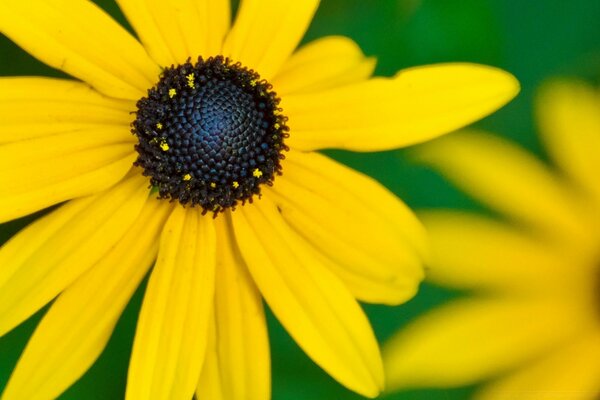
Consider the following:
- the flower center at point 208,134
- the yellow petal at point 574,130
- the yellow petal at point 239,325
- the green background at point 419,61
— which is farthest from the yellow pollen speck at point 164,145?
the yellow petal at point 574,130

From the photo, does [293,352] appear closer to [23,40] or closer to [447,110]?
[447,110]

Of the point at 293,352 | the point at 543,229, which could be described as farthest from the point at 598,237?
the point at 293,352

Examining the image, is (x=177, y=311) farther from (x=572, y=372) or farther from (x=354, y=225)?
(x=572, y=372)

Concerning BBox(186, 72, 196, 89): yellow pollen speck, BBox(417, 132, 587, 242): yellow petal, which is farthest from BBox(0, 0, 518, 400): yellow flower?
BBox(417, 132, 587, 242): yellow petal

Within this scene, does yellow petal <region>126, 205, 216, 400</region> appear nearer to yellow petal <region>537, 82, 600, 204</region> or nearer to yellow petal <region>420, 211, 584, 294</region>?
yellow petal <region>420, 211, 584, 294</region>

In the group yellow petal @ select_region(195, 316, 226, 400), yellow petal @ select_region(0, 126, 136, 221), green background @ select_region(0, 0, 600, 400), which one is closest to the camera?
yellow petal @ select_region(0, 126, 136, 221)
